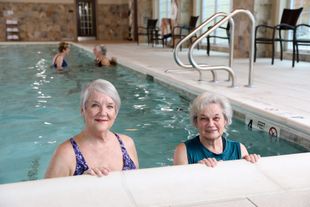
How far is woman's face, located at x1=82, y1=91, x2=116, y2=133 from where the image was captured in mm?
1811

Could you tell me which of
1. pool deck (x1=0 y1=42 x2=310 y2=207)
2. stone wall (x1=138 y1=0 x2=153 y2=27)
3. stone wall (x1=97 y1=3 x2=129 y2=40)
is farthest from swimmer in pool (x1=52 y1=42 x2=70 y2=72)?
stone wall (x1=97 y1=3 x2=129 y2=40)

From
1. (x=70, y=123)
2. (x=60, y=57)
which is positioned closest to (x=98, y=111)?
(x=70, y=123)

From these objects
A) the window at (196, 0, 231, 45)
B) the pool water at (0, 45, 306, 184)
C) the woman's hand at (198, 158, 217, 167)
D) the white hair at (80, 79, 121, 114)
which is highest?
the window at (196, 0, 231, 45)

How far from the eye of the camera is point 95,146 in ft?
6.19

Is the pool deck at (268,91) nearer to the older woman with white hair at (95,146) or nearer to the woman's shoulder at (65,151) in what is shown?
the older woman with white hair at (95,146)

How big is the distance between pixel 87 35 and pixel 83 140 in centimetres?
1826

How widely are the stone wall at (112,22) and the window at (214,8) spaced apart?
28.0 ft

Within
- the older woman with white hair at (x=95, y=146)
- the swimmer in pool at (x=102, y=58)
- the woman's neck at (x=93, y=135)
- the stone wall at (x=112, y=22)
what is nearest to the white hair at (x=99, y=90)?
the older woman with white hair at (x=95, y=146)

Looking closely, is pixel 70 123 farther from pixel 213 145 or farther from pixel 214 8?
pixel 214 8

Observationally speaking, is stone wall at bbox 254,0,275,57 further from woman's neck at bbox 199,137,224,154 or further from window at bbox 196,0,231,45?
woman's neck at bbox 199,137,224,154

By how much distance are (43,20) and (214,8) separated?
1043 cm

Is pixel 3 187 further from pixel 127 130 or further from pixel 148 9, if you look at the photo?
pixel 148 9

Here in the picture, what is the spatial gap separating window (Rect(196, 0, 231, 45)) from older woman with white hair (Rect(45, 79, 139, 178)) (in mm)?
8693

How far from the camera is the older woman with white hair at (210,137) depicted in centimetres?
198
